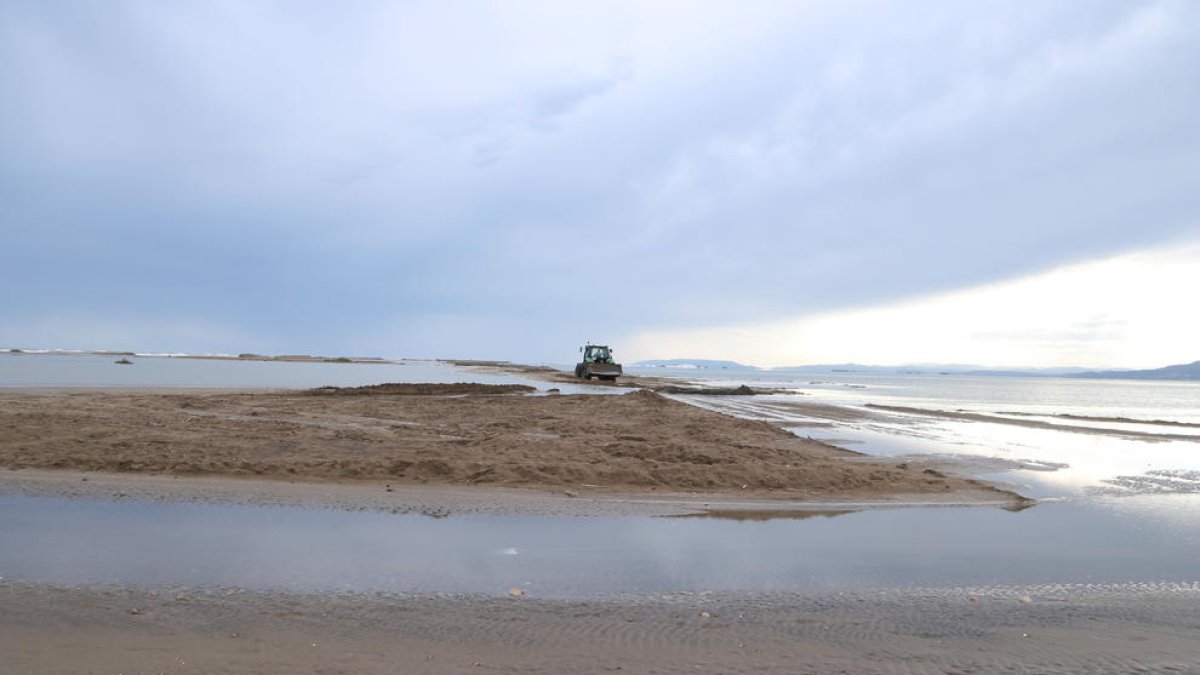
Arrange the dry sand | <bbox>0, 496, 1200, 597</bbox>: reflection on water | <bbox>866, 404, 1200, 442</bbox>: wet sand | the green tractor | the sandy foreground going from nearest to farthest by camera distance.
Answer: the sandy foreground < <bbox>0, 496, 1200, 597</bbox>: reflection on water < the dry sand < <bbox>866, 404, 1200, 442</bbox>: wet sand < the green tractor

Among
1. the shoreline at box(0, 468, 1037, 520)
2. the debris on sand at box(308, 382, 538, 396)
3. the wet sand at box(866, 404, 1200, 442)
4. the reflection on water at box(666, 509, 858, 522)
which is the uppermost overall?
the debris on sand at box(308, 382, 538, 396)

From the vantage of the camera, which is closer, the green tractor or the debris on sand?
the debris on sand

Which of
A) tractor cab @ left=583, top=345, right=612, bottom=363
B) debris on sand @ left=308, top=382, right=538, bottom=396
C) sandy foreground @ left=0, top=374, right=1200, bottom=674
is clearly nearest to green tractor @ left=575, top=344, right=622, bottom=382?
tractor cab @ left=583, top=345, right=612, bottom=363

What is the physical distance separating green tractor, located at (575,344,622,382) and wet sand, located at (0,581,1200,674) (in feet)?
192

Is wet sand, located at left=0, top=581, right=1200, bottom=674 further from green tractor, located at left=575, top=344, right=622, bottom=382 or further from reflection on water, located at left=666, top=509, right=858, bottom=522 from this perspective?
green tractor, located at left=575, top=344, right=622, bottom=382

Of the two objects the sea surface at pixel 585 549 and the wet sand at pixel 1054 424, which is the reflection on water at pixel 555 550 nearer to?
the sea surface at pixel 585 549

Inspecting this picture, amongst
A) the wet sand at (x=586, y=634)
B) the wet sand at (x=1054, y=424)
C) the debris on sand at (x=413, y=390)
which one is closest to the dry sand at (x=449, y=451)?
the wet sand at (x=586, y=634)

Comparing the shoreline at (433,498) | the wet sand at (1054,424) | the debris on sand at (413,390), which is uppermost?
the debris on sand at (413,390)

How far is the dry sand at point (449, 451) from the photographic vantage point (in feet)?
40.2

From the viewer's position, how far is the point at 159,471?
12.0 metres

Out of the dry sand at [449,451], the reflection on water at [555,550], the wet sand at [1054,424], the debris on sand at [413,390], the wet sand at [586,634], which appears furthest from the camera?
the debris on sand at [413,390]

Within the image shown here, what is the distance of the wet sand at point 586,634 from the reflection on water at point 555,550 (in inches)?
19.4

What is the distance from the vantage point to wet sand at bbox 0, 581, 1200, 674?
4.89 meters

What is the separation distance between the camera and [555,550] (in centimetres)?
808
